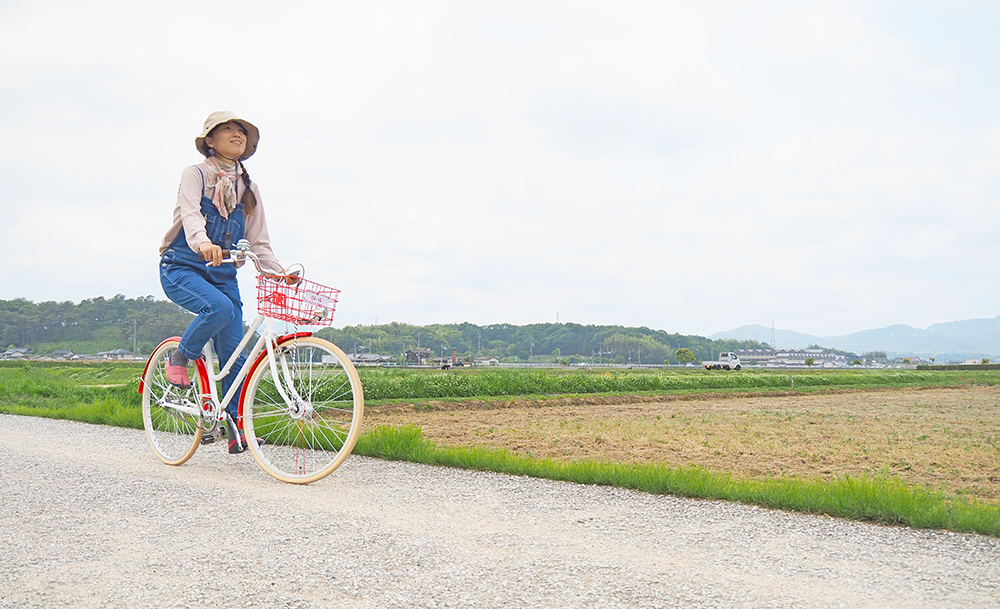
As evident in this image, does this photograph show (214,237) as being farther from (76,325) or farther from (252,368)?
(76,325)

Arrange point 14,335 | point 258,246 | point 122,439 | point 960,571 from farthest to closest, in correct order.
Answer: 1. point 14,335
2. point 122,439
3. point 258,246
4. point 960,571

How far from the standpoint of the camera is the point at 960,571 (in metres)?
2.95

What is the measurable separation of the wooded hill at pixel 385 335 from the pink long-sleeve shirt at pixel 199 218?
247 feet

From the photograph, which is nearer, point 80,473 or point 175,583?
point 175,583

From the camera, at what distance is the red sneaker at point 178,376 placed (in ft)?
18.3

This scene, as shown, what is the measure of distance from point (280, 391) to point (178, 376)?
49.5 inches

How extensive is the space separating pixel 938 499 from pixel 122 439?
7.28 m

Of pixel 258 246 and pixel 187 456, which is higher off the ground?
pixel 258 246

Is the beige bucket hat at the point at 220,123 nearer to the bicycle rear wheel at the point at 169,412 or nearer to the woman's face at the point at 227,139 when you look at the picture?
the woman's face at the point at 227,139

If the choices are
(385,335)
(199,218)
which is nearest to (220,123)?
(199,218)

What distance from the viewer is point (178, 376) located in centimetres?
559

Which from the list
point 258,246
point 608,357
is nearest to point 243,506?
point 258,246

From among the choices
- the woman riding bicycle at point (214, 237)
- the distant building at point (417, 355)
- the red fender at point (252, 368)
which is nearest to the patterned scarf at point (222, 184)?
the woman riding bicycle at point (214, 237)

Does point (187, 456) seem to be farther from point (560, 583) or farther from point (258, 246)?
point (560, 583)
